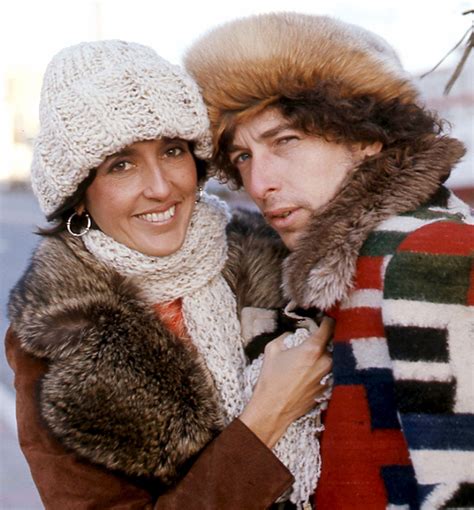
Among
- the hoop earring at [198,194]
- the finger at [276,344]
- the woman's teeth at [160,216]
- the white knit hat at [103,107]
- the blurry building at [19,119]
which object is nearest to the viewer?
the white knit hat at [103,107]

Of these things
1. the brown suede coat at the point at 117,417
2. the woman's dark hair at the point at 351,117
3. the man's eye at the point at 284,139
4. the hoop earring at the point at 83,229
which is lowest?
the brown suede coat at the point at 117,417

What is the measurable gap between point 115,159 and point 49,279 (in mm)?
408

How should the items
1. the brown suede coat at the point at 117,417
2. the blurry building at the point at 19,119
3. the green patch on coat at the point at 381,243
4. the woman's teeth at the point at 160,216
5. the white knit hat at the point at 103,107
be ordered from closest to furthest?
the green patch on coat at the point at 381,243 → the brown suede coat at the point at 117,417 → the white knit hat at the point at 103,107 → the woman's teeth at the point at 160,216 → the blurry building at the point at 19,119

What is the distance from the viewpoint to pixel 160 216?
7.75 feet

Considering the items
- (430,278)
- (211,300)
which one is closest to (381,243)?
(430,278)

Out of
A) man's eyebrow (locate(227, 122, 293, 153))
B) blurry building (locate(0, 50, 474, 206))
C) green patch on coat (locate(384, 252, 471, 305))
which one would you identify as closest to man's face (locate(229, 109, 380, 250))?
man's eyebrow (locate(227, 122, 293, 153))

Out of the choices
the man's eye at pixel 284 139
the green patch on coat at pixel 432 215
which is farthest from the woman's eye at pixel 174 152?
the green patch on coat at pixel 432 215

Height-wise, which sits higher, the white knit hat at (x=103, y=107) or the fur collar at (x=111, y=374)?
the white knit hat at (x=103, y=107)

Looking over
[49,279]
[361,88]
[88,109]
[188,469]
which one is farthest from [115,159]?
[188,469]

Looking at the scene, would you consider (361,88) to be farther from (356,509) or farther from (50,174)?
(356,509)

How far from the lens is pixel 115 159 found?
2.23 m

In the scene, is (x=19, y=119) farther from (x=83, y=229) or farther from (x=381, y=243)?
(x=381, y=243)

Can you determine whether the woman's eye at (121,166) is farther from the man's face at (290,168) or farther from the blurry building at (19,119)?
the blurry building at (19,119)

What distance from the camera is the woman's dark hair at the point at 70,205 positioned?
2275 mm
